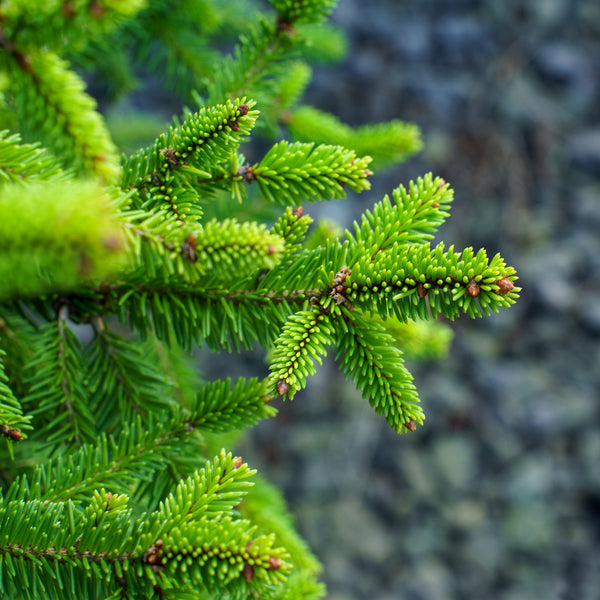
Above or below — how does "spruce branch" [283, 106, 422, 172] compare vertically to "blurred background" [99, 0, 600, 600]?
above

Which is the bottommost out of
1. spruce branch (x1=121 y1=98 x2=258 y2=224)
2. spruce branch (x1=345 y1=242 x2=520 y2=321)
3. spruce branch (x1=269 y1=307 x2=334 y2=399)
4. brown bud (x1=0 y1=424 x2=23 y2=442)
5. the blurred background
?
the blurred background

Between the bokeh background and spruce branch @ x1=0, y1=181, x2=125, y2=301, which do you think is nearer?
spruce branch @ x1=0, y1=181, x2=125, y2=301

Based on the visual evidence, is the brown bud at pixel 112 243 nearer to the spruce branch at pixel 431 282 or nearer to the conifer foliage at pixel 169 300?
the conifer foliage at pixel 169 300

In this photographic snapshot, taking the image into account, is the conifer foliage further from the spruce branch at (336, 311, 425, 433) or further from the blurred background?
the blurred background

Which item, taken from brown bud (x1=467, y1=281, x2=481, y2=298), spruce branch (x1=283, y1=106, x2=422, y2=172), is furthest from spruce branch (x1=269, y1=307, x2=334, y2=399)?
spruce branch (x1=283, y1=106, x2=422, y2=172)

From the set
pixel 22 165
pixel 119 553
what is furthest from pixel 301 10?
pixel 119 553

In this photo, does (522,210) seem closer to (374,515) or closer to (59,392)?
(374,515)

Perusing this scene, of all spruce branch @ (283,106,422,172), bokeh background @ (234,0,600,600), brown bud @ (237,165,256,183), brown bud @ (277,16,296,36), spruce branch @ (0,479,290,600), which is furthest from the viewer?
bokeh background @ (234,0,600,600)
